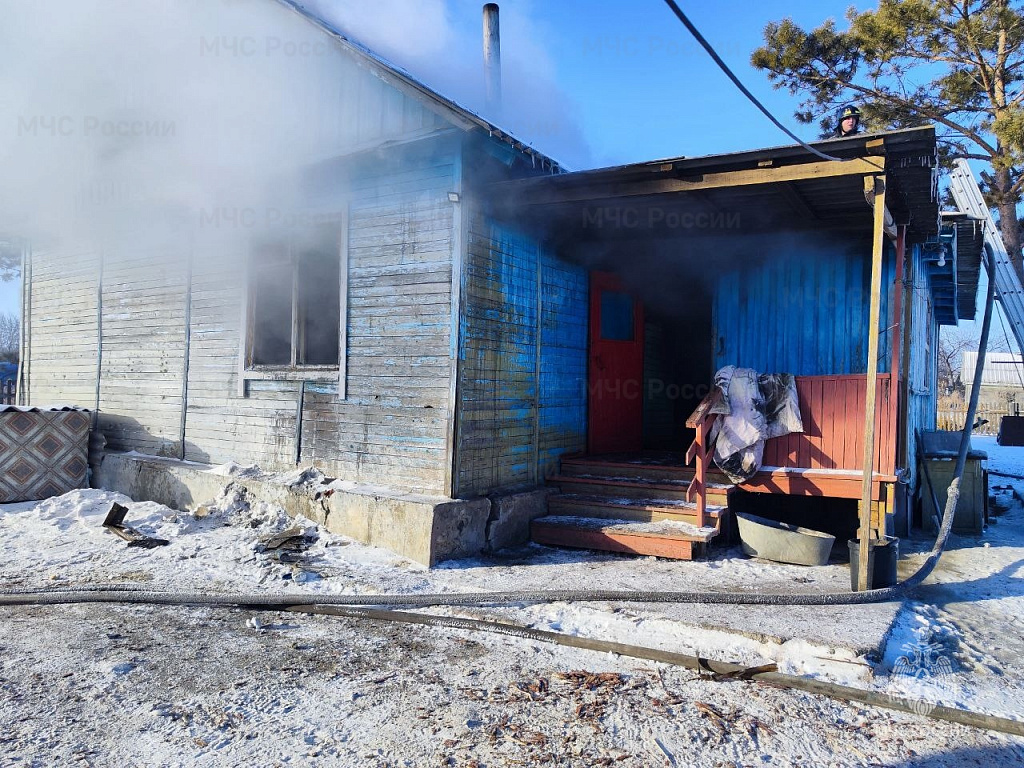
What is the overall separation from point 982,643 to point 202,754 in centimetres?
443

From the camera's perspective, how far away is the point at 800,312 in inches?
297

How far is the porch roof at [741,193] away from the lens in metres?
4.76

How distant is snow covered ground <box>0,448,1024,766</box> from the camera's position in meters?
2.83

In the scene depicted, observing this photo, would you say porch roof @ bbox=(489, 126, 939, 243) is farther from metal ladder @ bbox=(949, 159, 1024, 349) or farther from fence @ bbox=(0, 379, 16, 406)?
fence @ bbox=(0, 379, 16, 406)

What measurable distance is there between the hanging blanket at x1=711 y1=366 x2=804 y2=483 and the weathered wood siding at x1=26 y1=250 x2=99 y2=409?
8.79m

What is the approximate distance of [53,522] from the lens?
668 centimetres

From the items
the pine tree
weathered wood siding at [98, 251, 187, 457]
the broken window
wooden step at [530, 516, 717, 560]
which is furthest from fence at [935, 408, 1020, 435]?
weathered wood siding at [98, 251, 187, 457]

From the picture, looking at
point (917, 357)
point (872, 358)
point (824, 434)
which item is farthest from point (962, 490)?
point (872, 358)

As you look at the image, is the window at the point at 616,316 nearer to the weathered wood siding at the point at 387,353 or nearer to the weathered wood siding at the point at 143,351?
the weathered wood siding at the point at 387,353

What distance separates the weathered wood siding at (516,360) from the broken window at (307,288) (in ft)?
5.69

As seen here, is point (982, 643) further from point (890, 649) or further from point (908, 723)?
point (908, 723)

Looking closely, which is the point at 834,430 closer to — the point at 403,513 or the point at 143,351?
the point at 403,513

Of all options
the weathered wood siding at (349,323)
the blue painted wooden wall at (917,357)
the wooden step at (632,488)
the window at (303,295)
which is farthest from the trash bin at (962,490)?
the window at (303,295)

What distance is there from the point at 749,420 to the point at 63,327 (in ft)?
32.8
